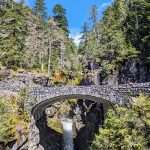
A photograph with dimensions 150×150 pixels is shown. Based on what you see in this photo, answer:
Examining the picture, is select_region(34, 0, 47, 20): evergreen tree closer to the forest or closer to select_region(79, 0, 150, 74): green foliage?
the forest

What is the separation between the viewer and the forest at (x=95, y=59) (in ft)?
98.8

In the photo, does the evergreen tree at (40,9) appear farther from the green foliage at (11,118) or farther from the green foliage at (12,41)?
the green foliage at (11,118)

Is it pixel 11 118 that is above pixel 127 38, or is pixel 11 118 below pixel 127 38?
below

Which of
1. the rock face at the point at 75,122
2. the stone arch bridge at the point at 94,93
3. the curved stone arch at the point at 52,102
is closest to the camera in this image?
the stone arch bridge at the point at 94,93

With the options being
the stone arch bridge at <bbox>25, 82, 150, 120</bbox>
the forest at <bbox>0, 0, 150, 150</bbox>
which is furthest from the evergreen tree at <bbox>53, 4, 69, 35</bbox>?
the stone arch bridge at <bbox>25, 82, 150, 120</bbox>

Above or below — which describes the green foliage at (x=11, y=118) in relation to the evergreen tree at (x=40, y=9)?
below

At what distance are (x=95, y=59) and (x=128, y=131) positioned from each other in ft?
92.3

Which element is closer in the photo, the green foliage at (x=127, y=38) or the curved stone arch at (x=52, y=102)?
the curved stone arch at (x=52, y=102)

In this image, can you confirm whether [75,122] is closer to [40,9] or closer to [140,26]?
[140,26]

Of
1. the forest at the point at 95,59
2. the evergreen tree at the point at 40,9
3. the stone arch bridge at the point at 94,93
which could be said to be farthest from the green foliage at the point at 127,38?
the evergreen tree at the point at 40,9

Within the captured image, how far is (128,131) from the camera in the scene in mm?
29703

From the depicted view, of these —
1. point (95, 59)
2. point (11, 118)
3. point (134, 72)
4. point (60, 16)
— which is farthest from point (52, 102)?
point (60, 16)

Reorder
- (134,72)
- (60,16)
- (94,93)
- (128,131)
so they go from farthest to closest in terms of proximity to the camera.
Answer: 1. (60,16)
2. (134,72)
3. (94,93)
4. (128,131)

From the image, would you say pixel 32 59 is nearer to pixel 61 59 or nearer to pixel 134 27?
pixel 61 59
